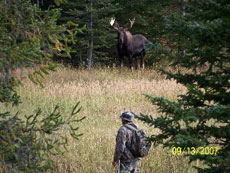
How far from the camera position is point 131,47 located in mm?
23375

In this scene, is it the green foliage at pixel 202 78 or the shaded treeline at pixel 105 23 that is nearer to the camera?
the green foliage at pixel 202 78

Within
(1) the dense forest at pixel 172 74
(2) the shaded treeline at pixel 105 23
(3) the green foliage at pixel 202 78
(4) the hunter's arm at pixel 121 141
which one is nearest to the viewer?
(3) the green foliage at pixel 202 78

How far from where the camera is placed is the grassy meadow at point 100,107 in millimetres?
8477

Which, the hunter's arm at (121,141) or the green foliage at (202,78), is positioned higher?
the green foliage at (202,78)

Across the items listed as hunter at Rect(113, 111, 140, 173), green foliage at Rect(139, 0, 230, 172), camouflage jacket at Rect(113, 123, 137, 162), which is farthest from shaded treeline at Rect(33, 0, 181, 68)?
green foliage at Rect(139, 0, 230, 172)

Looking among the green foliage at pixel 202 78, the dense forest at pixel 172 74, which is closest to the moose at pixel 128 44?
the dense forest at pixel 172 74

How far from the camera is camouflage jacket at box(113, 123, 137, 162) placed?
23.5 feet

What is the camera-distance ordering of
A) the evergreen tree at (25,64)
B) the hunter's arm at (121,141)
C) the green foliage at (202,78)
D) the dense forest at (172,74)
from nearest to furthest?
the green foliage at (202,78) → the dense forest at (172,74) → the evergreen tree at (25,64) → the hunter's arm at (121,141)

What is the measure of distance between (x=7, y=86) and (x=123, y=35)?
56.5ft

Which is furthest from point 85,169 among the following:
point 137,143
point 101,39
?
point 101,39

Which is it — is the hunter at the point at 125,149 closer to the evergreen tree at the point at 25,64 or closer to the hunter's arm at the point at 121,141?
the hunter's arm at the point at 121,141

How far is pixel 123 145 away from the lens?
7.18 m

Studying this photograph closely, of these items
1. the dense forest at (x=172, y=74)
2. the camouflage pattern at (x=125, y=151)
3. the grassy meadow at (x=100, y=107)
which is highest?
the dense forest at (x=172, y=74)

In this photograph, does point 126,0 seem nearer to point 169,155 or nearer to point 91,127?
point 91,127
